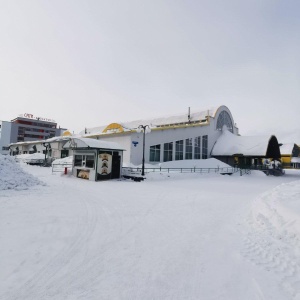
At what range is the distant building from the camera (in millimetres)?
87062

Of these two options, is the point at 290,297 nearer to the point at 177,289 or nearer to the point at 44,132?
the point at 177,289

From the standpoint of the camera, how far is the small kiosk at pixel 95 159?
1866 centimetres

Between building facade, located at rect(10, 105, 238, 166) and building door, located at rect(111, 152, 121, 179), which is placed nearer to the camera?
building door, located at rect(111, 152, 121, 179)

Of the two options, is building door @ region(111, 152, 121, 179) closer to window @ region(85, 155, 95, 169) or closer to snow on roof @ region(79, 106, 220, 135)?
window @ region(85, 155, 95, 169)

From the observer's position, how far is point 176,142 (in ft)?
106

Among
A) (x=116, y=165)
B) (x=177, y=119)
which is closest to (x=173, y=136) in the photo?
(x=177, y=119)

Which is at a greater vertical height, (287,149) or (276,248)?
(287,149)

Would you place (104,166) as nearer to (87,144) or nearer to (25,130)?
(87,144)

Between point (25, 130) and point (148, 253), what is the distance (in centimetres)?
10540

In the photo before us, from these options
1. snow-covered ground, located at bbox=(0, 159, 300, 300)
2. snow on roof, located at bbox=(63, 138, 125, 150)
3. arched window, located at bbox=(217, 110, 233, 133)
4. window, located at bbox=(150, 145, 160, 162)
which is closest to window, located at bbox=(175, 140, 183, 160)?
window, located at bbox=(150, 145, 160, 162)

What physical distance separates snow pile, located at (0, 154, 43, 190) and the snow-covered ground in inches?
162

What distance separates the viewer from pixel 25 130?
302 ft

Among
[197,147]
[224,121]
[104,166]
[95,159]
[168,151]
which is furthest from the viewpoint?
[224,121]

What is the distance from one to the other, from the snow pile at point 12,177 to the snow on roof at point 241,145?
32.5 metres
